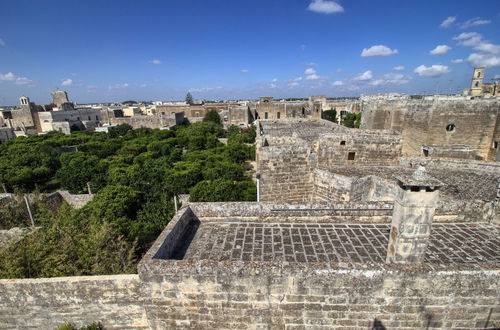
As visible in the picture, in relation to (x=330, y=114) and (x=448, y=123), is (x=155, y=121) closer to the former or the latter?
(x=330, y=114)

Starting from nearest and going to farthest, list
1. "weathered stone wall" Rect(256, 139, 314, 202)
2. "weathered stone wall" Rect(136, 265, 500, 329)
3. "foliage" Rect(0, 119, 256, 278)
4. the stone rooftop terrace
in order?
"weathered stone wall" Rect(136, 265, 500, 329) < the stone rooftop terrace < "foliage" Rect(0, 119, 256, 278) < "weathered stone wall" Rect(256, 139, 314, 202)

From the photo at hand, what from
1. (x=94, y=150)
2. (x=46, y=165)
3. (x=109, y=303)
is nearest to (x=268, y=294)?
(x=109, y=303)

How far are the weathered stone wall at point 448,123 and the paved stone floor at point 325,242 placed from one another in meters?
10.1

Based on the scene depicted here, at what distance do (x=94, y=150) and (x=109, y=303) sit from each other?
27507 millimetres

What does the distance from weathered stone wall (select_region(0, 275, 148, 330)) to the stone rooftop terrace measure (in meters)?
1.22

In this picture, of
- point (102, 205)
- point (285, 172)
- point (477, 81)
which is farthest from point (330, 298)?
point (477, 81)

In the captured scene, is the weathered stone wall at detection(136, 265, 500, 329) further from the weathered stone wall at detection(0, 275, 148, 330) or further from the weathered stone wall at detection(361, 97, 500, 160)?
the weathered stone wall at detection(361, 97, 500, 160)

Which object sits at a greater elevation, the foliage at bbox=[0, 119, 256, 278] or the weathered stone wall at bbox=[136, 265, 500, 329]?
the weathered stone wall at bbox=[136, 265, 500, 329]

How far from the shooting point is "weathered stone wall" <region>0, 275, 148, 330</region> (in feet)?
13.2

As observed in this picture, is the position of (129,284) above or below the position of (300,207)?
below

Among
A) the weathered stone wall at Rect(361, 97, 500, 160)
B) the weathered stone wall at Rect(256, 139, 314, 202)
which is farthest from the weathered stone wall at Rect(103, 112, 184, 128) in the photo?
the weathered stone wall at Rect(256, 139, 314, 202)

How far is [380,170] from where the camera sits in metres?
8.69

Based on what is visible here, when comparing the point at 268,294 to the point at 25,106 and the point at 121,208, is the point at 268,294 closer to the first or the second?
the point at 121,208

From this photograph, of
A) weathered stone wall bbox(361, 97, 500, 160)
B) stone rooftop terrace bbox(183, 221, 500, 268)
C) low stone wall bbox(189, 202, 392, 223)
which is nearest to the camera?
stone rooftop terrace bbox(183, 221, 500, 268)
